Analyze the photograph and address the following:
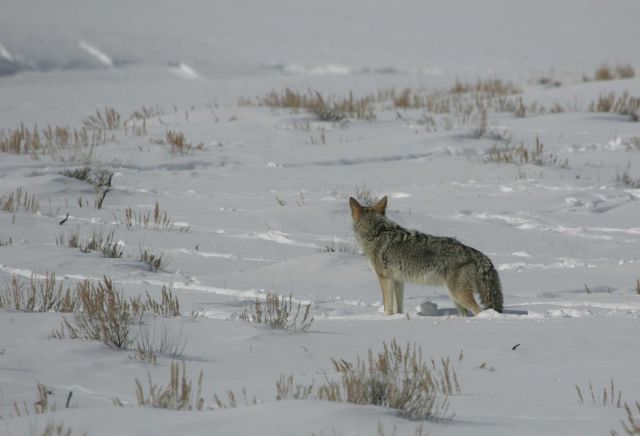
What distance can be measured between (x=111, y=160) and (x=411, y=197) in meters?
4.80

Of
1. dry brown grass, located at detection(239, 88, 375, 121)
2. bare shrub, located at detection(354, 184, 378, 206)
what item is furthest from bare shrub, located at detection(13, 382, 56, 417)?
dry brown grass, located at detection(239, 88, 375, 121)

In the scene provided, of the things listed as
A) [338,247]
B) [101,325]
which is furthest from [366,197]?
[101,325]

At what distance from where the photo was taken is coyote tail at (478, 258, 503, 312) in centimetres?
651

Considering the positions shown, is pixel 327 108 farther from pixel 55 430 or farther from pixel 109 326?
pixel 55 430

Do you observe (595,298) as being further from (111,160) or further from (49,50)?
(49,50)

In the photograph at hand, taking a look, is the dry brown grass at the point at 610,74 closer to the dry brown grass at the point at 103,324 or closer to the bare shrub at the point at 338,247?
the bare shrub at the point at 338,247

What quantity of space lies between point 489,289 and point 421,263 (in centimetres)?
61

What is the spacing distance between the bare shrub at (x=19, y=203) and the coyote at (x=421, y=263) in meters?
4.36

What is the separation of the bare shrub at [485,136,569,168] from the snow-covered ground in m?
0.17

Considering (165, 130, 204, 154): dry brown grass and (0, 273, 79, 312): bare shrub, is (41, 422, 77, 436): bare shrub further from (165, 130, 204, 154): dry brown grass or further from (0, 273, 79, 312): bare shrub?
(165, 130, 204, 154): dry brown grass

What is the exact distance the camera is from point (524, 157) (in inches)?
522

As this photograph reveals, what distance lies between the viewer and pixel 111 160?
13891 mm

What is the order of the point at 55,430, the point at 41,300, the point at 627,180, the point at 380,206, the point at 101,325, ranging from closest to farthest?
the point at 55,430
the point at 101,325
the point at 41,300
the point at 380,206
the point at 627,180

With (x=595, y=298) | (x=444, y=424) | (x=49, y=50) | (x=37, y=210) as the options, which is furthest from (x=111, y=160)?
(x=49, y=50)
